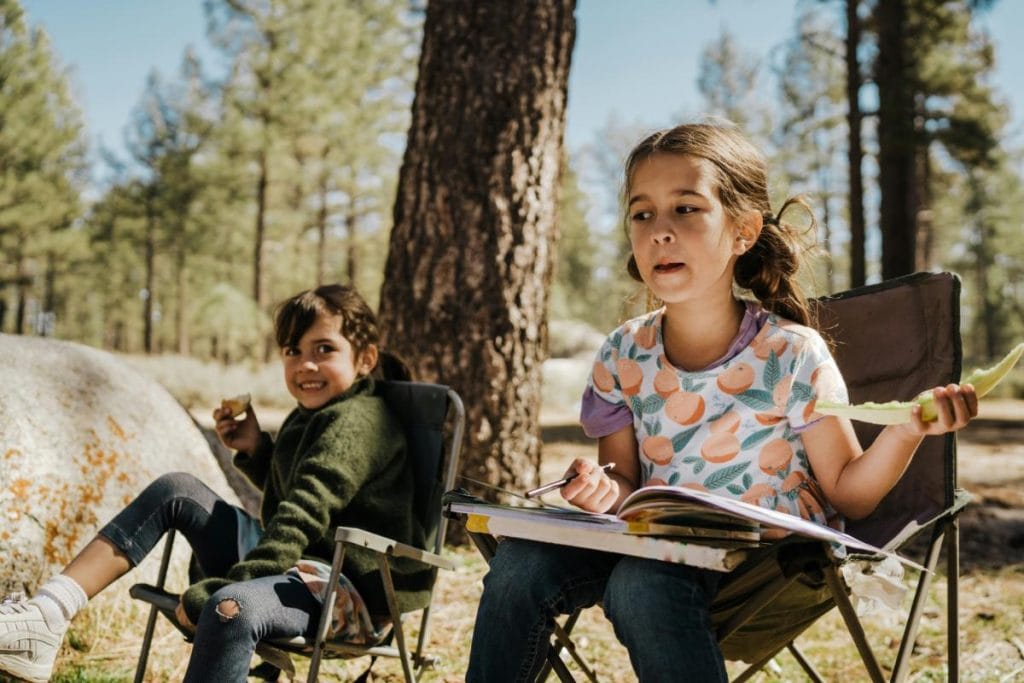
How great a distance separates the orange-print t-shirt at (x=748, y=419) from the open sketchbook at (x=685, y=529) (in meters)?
0.40

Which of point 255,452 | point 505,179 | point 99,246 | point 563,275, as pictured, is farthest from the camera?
point 563,275

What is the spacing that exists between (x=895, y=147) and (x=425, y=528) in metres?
9.08

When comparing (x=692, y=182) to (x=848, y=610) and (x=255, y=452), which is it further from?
(x=255, y=452)

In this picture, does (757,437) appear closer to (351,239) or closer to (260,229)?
(260,229)

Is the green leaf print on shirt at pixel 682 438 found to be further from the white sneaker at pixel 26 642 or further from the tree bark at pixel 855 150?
the tree bark at pixel 855 150

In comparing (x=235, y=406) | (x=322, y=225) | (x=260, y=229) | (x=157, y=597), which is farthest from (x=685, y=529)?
(x=322, y=225)

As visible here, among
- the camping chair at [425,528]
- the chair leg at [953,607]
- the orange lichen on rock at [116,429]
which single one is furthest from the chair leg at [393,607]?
the orange lichen on rock at [116,429]

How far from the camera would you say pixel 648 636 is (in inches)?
59.2

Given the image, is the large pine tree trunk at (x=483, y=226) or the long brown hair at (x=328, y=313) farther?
the large pine tree trunk at (x=483, y=226)

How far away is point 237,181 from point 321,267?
3.05m

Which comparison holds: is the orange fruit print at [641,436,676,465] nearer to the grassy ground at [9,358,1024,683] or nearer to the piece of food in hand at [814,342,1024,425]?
the piece of food in hand at [814,342,1024,425]

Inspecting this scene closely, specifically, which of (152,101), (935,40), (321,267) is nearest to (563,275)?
(321,267)

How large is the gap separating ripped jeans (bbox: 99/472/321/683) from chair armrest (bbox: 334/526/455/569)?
184 millimetres

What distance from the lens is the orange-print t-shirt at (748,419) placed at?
192cm
